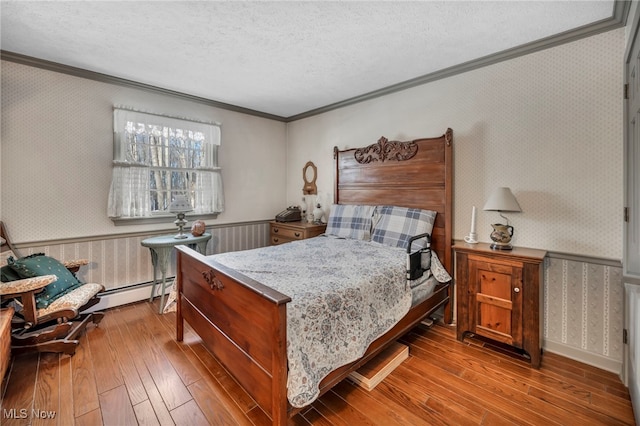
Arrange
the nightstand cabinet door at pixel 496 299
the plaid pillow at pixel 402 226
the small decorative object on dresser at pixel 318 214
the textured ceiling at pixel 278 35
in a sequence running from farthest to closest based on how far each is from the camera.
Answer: the small decorative object on dresser at pixel 318 214 → the plaid pillow at pixel 402 226 → the nightstand cabinet door at pixel 496 299 → the textured ceiling at pixel 278 35

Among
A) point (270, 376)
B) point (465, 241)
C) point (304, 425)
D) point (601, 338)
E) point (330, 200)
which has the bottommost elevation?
point (304, 425)

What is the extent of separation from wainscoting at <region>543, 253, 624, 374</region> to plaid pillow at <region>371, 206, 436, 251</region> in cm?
99

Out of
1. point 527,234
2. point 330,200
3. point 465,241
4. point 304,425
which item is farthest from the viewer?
point 330,200

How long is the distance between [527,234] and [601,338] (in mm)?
882

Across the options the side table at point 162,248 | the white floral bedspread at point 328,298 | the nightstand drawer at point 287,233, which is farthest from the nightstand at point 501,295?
the side table at point 162,248

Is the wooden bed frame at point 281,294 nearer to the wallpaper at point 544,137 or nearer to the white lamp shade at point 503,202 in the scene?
the wallpaper at point 544,137

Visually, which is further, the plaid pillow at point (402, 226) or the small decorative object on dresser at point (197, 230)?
the small decorative object on dresser at point (197, 230)

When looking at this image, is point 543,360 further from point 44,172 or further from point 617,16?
point 44,172

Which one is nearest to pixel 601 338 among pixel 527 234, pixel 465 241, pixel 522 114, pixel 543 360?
pixel 543 360

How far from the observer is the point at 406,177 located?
3.11 metres

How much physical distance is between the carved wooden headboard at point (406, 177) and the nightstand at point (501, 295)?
0.37m

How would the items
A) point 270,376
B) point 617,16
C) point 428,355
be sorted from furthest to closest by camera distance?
point 428,355
point 617,16
point 270,376

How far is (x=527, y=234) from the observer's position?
2.46 meters

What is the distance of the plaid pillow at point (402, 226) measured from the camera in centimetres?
278
